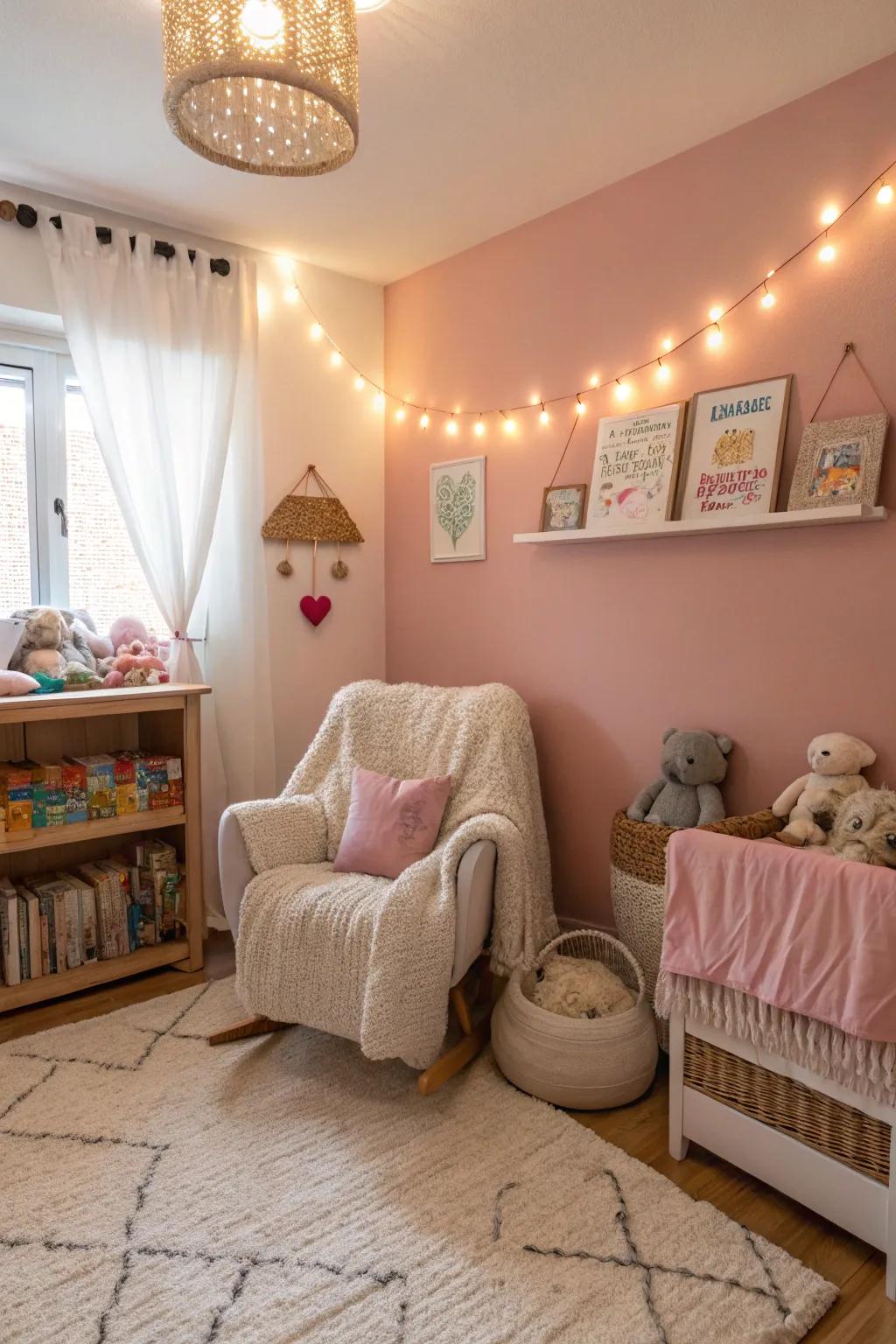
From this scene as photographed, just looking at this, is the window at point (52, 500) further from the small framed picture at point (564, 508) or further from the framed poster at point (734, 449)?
the framed poster at point (734, 449)

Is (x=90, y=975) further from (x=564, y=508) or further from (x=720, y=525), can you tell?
(x=720, y=525)

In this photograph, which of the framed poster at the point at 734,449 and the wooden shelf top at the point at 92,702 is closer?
the framed poster at the point at 734,449

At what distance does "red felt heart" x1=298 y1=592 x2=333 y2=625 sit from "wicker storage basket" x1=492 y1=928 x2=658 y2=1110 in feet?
5.56

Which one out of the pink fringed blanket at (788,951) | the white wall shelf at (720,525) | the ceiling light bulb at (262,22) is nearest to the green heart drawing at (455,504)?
the white wall shelf at (720,525)

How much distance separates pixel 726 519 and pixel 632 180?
112cm

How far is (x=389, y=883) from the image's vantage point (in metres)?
2.36

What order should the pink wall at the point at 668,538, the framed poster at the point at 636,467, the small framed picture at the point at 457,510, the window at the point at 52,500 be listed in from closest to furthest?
the pink wall at the point at 668,538, the framed poster at the point at 636,467, the window at the point at 52,500, the small framed picture at the point at 457,510

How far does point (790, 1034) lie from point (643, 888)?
65cm

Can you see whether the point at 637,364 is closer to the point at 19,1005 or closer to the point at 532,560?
the point at 532,560

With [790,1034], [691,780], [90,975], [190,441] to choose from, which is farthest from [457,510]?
[790,1034]

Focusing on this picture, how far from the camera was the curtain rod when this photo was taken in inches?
101

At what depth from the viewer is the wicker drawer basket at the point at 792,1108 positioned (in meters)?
1.59

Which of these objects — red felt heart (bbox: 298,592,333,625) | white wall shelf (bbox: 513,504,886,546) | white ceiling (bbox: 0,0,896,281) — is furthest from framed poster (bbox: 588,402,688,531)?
red felt heart (bbox: 298,592,333,625)

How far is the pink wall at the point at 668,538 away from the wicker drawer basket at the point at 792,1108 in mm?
727
